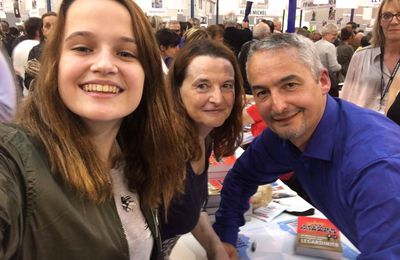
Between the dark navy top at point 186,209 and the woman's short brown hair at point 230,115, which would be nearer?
the dark navy top at point 186,209

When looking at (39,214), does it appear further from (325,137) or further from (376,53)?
(376,53)

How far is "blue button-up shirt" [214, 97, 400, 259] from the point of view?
827 mm

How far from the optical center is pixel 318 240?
1386 millimetres

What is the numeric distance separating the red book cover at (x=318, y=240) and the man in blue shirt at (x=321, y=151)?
0.12 metres

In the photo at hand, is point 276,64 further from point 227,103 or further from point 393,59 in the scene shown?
point 393,59

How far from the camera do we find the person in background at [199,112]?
134cm

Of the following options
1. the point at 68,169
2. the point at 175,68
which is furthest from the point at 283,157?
the point at 68,169

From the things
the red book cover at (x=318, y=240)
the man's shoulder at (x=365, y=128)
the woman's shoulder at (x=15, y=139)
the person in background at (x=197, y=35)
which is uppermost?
the person in background at (x=197, y=35)

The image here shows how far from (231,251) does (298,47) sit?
2.60 feet

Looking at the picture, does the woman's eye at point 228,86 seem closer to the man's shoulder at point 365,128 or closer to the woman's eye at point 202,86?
the woman's eye at point 202,86

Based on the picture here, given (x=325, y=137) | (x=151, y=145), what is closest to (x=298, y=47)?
(x=325, y=137)

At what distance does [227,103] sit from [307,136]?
0.39 m


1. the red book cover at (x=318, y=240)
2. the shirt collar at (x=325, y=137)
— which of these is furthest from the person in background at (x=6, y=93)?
the red book cover at (x=318, y=240)

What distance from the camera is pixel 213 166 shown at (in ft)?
5.97
